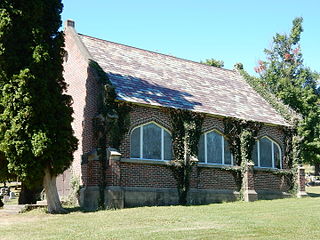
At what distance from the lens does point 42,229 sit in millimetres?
12281

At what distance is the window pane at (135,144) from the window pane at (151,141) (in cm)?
33

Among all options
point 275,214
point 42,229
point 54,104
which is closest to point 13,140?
point 54,104

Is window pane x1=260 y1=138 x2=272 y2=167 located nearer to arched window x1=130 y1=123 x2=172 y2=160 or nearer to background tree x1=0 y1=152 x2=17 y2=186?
arched window x1=130 y1=123 x2=172 y2=160

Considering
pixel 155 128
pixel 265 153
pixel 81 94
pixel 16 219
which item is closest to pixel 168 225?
pixel 16 219

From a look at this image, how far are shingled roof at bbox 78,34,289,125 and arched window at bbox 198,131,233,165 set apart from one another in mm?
1312

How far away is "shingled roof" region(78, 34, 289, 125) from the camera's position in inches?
833

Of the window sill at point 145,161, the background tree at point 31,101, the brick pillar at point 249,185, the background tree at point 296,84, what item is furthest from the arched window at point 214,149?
the background tree at point 296,84

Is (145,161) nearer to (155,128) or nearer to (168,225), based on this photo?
(155,128)

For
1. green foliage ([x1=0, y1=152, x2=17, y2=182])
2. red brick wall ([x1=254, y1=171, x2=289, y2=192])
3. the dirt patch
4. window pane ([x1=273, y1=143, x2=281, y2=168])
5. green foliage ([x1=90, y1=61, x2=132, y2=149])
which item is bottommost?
the dirt patch

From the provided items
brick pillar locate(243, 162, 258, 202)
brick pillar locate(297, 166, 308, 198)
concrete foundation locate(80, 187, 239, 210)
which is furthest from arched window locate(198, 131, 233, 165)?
brick pillar locate(297, 166, 308, 198)

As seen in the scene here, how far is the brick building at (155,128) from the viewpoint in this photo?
1930 cm

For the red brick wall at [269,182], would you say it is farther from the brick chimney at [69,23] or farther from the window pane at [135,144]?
the brick chimney at [69,23]

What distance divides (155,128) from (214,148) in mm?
3917

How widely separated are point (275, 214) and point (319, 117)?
30.0 meters
